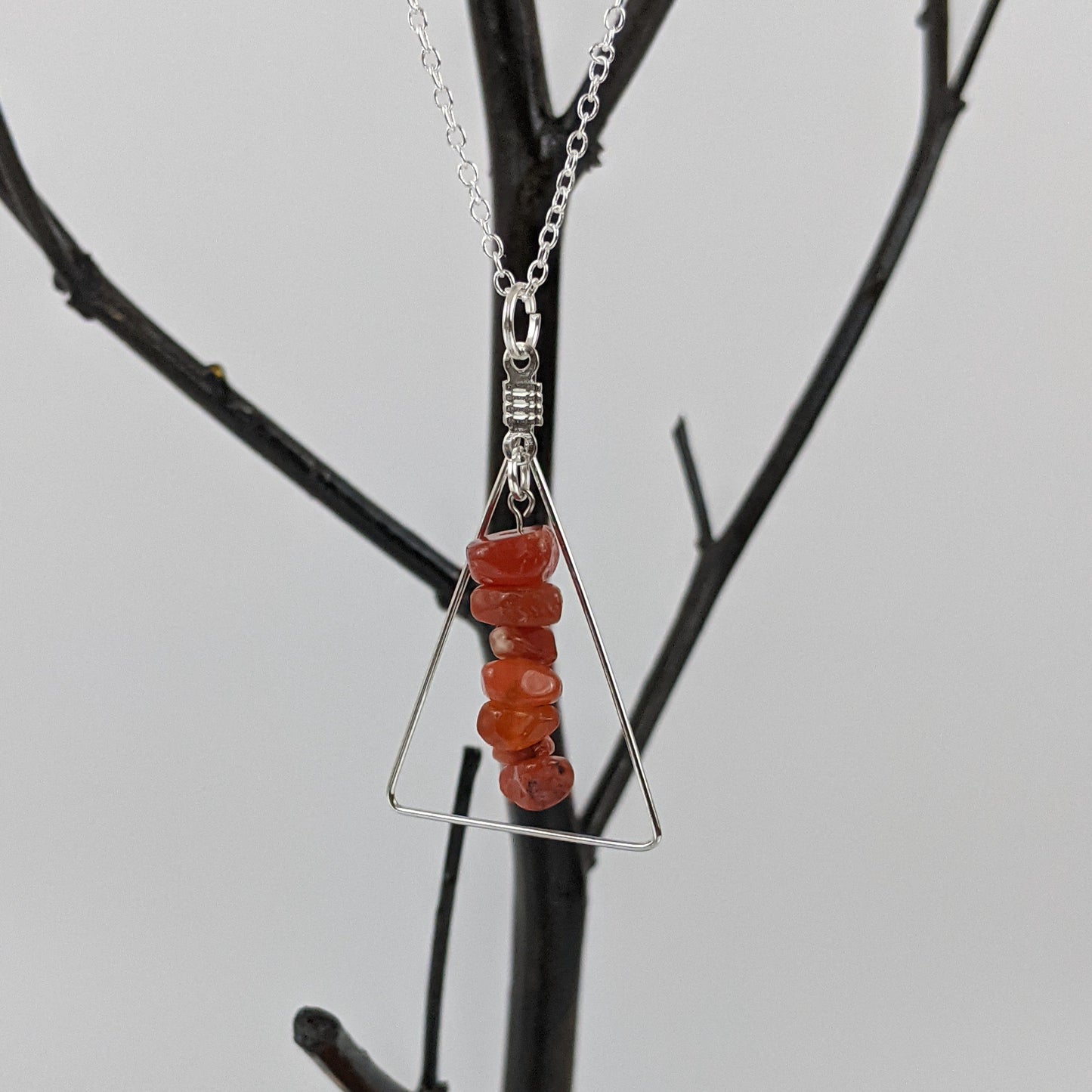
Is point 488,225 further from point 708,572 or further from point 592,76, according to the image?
point 708,572

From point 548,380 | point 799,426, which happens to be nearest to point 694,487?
point 799,426

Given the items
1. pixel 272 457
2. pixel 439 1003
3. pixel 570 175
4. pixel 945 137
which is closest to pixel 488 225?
pixel 570 175

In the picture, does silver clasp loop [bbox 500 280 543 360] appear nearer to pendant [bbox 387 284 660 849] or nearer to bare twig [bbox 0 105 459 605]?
pendant [bbox 387 284 660 849]

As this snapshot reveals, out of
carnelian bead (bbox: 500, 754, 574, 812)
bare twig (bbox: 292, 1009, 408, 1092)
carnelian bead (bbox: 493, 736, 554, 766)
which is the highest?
carnelian bead (bbox: 493, 736, 554, 766)

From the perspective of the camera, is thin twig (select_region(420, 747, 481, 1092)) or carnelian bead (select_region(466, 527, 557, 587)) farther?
Result: thin twig (select_region(420, 747, 481, 1092))

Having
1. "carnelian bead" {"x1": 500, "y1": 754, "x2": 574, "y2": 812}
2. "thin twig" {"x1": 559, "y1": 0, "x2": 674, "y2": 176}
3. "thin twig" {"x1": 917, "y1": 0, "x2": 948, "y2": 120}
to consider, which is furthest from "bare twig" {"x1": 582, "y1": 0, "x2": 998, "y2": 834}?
"thin twig" {"x1": 559, "y1": 0, "x2": 674, "y2": 176}

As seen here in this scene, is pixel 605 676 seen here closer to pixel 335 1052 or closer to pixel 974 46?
pixel 335 1052

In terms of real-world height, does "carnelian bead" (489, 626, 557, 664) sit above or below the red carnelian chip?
above
